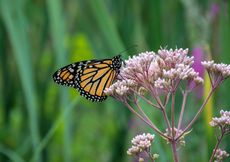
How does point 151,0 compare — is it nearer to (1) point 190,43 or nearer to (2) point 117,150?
(1) point 190,43

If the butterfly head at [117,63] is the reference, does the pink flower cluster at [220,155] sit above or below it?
below

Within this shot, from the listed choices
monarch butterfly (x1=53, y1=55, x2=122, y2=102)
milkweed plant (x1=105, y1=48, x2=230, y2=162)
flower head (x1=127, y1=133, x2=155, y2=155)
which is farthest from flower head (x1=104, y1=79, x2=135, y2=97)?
monarch butterfly (x1=53, y1=55, x2=122, y2=102)

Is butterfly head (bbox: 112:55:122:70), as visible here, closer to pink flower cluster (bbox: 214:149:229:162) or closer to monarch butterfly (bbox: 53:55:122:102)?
monarch butterfly (bbox: 53:55:122:102)

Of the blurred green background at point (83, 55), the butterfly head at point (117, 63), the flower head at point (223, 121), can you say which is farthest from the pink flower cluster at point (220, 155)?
the butterfly head at point (117, 63)

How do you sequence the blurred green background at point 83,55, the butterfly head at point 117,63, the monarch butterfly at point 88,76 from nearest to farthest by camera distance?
the butterfly head at point 117,63, the monarch butterfly at point 88,76, the blurred green background at point 83,55

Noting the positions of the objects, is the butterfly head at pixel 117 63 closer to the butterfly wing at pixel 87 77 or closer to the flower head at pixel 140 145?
the butterfly wing at pixel 87 77

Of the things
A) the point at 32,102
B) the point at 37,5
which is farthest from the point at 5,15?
the point at 37,5
